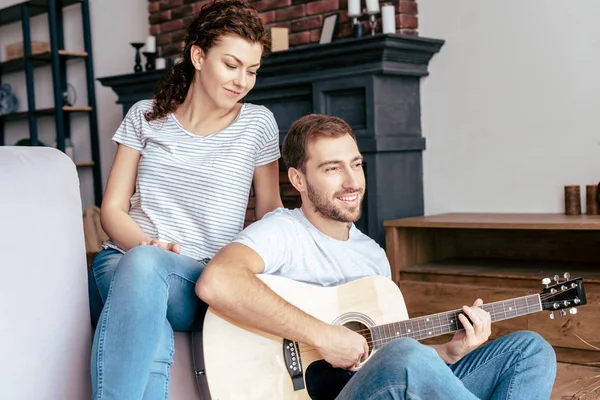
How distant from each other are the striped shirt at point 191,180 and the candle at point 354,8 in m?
1.64

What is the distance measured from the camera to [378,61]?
11.3 ft

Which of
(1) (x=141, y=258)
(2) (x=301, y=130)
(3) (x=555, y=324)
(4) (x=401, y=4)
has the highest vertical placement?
(4) (x=401, y=4)

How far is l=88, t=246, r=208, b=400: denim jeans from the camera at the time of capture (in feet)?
4.90

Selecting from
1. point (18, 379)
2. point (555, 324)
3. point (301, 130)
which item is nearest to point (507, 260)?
point (555, 324)

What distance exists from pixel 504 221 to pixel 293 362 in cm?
155

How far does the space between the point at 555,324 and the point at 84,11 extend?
3933 millimetres

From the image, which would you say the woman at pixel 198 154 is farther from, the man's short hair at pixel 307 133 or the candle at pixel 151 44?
the candle at pixel 151 44

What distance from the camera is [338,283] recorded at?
6.20 ft

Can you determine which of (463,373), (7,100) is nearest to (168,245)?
(463,373)

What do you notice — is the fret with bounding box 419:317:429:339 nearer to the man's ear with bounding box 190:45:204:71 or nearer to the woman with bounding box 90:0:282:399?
the woman with bounding box 90:0:282:399

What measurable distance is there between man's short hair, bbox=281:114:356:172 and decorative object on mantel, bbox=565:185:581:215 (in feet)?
5.06

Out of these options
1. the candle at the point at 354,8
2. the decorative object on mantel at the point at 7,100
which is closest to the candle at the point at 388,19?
the candle at the point at 354,8

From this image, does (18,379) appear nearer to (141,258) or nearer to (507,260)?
(141,258)

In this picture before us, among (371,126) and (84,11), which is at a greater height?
(84,11)
